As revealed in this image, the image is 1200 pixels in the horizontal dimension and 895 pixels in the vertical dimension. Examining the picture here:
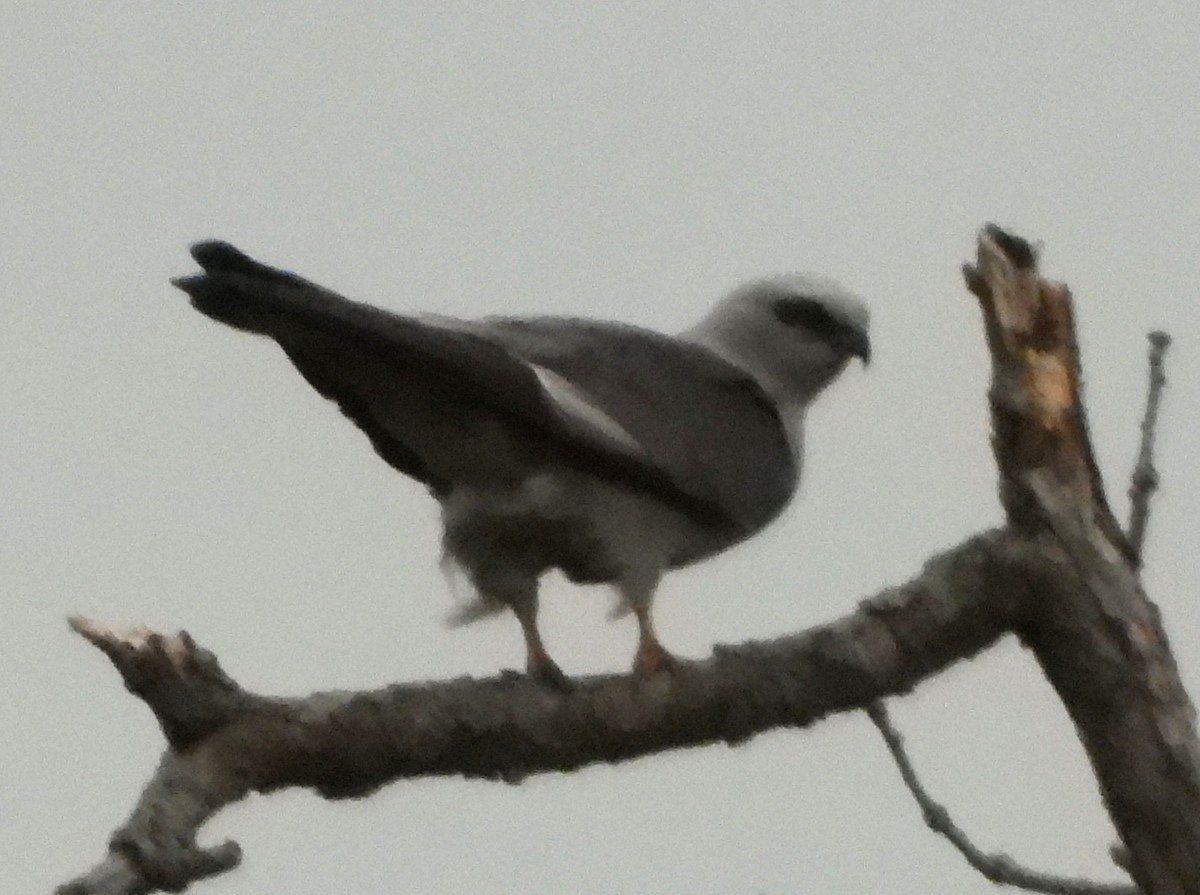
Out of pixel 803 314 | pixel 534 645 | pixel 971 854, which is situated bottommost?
pixel 971 854

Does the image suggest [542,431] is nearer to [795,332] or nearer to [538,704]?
[538,704]

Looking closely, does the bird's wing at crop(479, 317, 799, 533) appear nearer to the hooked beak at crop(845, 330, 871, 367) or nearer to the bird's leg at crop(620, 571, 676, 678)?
the bird's leg at crop(620, 571, 676, 678)

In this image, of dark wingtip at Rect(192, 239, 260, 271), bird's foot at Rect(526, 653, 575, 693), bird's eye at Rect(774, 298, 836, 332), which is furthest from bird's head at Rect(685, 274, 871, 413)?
dark wingtip at Rect(192, 239, 260, 271)

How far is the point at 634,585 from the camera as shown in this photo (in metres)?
3.71

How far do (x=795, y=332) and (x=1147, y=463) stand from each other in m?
1.71

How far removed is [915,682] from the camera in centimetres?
303

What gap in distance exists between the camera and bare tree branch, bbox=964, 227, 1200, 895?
2.77 m

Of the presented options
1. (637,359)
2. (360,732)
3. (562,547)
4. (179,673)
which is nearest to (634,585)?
(562,547)

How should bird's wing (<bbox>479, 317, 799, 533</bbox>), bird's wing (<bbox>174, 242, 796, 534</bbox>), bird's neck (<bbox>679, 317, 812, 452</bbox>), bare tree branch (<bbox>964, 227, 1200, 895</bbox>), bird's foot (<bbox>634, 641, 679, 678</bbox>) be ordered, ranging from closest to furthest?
1. bare tree branch (<bbox>964, 227, 1200, 895</bbox>)
2. bird's wing (<bbox>174, 242, 796, 534</bbox>)
3. bird's foot (<bbox>634, 641, 679, 678</bbox>)
4. bird's wing (<bbox>479, 317, 799, 533</bbox>)
5. bird's neck (<bbox>679, 317, 812, 452</bbox>)

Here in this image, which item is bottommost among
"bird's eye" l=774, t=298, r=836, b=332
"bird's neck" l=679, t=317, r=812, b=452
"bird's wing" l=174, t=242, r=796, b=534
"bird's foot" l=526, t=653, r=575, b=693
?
"bird's foot" l=526, t=653, r=575, b=693

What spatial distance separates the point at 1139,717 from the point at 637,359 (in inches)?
56.4

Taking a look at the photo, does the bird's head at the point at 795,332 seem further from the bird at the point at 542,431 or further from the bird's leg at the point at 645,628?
the bird's leg at the point at 645,628

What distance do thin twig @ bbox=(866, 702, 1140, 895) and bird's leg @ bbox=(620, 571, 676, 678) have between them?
392mm

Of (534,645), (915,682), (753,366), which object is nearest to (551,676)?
(534,645)
